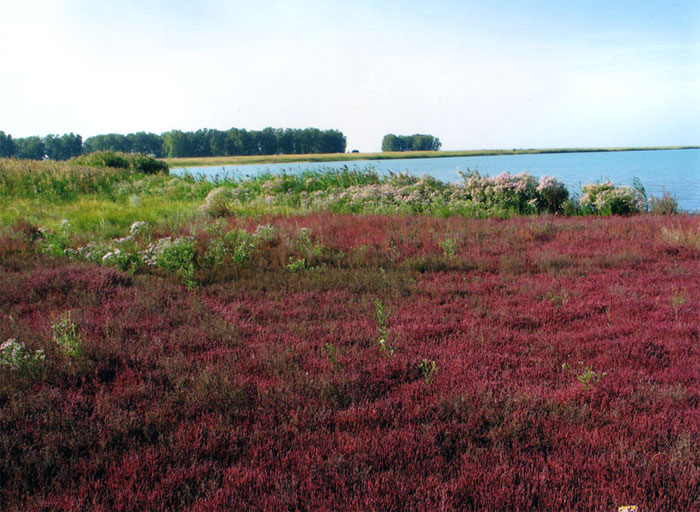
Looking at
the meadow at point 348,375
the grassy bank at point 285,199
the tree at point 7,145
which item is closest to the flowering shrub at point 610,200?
the grassy bank at point 285,199

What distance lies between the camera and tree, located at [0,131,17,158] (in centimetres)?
8256

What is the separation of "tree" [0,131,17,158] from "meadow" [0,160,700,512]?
301 feet

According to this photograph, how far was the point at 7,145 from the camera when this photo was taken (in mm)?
85312

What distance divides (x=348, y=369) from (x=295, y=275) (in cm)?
379

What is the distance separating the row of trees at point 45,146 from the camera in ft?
285

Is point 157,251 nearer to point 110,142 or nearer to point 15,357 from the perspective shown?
point 15,357

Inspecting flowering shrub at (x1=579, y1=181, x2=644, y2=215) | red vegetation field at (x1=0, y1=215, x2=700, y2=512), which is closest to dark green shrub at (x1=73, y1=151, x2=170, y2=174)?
red vegetation field at (x1=0, y1=215, x2=700, y2=512)

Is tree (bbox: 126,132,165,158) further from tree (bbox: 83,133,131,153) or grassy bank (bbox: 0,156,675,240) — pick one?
grassy bank (bbox: 0,156,675,240)

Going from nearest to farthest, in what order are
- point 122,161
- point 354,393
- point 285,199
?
point 354,393 → point 285,199 → point 122,161

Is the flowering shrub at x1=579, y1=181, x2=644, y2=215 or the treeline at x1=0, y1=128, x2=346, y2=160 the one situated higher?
the treeline at x1=0, y1=128, x2=346, y2=160

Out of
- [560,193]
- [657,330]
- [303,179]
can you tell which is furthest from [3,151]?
[657,330]

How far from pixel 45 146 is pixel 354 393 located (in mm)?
106382

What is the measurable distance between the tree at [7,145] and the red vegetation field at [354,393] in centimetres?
9508

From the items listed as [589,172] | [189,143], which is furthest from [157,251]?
[189,143]
